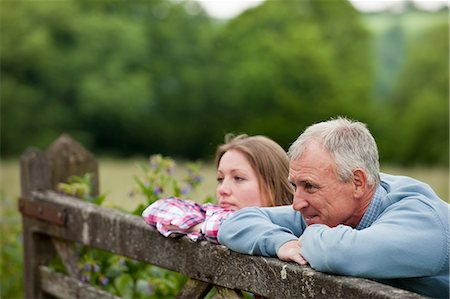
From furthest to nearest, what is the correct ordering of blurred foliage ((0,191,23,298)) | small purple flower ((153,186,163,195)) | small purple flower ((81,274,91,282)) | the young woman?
A: blurred foliage ((0,191,23,298))
small purple flower ((153,186,163,195))
small purple flower ((81,274,91,282))
the young woman

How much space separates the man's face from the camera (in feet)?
9.23

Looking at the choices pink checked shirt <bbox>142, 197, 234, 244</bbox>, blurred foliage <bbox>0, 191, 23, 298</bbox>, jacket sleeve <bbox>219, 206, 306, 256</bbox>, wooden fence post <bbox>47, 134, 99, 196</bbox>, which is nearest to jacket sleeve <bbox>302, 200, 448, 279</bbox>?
jacket sleeve <bbox>219, 206, 306, 256</bbox>

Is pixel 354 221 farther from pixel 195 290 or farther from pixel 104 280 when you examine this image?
pixel 104 280

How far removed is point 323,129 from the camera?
288 centimetres

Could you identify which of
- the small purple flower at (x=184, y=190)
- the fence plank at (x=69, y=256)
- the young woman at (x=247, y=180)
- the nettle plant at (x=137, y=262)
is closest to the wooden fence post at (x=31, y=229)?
the nettle plant at (x=137, y=262)

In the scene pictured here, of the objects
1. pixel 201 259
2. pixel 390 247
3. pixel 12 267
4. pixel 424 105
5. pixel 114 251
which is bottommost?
pixel 424 105

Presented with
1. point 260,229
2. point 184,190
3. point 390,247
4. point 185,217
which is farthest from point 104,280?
point 390,247

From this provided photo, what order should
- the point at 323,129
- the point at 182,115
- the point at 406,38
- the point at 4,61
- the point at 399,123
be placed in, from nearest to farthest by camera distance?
the point at 323,129
the point at 4,61
the point at 182,115
the point at 399,123
the point at 406,38

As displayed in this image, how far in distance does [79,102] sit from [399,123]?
73.6 feet

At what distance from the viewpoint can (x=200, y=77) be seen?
52.7 metres

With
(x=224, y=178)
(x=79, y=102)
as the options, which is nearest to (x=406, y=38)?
(x=79, y=102)

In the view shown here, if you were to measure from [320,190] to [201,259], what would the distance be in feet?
2.55

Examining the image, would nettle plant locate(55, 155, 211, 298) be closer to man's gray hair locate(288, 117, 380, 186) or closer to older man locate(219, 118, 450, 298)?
older man locate(219, 118, 450, 298)

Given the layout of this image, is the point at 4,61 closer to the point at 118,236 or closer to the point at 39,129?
the point at 39,129
